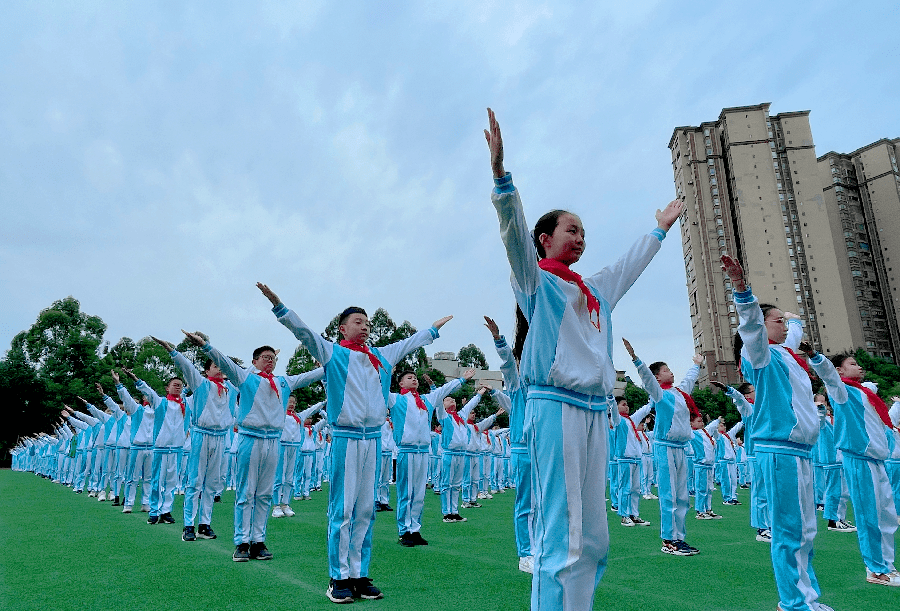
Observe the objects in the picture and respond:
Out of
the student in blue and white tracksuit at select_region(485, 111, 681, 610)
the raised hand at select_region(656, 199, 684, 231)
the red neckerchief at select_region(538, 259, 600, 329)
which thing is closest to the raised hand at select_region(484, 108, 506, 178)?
the student in blue and white tracksuit at select_region(485, 111, 681, 610)

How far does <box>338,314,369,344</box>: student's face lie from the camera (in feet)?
18.2

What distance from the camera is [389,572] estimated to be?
5793 millimetres

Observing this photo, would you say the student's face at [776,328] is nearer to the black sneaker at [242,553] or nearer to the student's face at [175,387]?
the black sneaker at [242,553]

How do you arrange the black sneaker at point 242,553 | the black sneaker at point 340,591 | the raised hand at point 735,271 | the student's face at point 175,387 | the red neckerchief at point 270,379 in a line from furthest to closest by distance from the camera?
1. the student's face at point 175,387
2. the red neckerchief at point 270,379
3. the black sneaker at point 242,553
4. the black sneaker at point 340,591
5. the raised hand at point 735,271

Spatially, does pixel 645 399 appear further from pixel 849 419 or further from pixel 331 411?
pixel 331 411

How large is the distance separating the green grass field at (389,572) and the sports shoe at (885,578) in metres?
0.22

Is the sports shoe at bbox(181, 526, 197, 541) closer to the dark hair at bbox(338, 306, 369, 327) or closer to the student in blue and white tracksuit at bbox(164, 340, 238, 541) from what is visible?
the student in blue and white tracksuit at bbox(164, 340, 238, 541)

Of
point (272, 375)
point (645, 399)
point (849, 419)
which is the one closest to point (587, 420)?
point (849, 419)

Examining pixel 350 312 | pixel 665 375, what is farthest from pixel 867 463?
pixel 350 312

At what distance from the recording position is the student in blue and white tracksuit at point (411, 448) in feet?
26.7

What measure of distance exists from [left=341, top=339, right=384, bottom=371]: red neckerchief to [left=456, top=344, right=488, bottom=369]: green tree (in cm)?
5926

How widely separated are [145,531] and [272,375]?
3779mm

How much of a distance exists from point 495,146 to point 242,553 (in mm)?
5606

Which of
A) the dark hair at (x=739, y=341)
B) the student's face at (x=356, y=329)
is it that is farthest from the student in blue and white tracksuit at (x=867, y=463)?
the student's face at (x=356, y=329)
